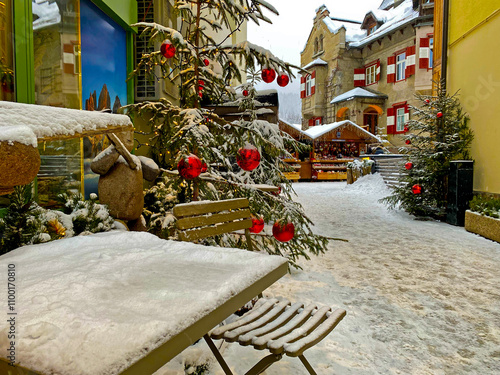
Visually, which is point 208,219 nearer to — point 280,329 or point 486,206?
point 280,329

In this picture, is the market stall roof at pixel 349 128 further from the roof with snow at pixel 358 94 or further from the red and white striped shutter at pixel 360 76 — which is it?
the red and white striped shutter at pixel 360 76

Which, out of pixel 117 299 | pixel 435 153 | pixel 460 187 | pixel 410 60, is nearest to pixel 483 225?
pixel 460 187

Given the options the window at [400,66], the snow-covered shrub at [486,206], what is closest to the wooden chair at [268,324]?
the snow-covered shrub at [486,206]

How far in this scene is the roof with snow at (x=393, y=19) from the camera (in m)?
22.5

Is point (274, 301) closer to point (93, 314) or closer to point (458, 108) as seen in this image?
point (93, 314)

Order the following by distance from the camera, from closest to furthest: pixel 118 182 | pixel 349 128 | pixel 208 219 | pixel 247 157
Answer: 1. pixel 208 219
2. pixel 247 157
3. pixel 118 182
4. pixel 349 128

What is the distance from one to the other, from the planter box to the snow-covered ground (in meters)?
0.19

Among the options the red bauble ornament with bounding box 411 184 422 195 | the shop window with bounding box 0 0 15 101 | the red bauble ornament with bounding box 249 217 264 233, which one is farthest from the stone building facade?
the shop window with bounding box 0 0 15 101

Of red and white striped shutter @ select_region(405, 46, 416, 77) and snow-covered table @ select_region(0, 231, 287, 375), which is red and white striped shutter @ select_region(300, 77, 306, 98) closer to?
red and white striped shutter @ select_region(405, 46, 416, 77)

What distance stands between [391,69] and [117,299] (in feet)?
85.1

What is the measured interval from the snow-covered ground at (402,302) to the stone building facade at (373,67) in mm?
17423

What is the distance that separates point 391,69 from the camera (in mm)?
23797

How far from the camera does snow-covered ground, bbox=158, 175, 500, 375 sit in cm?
258

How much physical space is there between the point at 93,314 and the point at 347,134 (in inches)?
918
